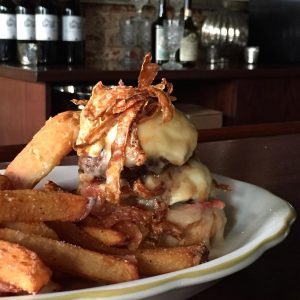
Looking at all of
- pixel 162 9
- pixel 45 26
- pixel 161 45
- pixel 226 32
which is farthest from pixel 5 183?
pixel 226 32

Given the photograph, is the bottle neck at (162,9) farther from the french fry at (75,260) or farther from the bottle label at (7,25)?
the french fry at (75,260)

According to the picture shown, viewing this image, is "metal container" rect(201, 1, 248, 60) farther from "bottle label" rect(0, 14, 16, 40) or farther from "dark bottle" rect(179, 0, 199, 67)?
"bottle label" rect(0, 14, 16, 40)

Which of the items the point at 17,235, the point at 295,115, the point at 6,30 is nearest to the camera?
the point at 17,235

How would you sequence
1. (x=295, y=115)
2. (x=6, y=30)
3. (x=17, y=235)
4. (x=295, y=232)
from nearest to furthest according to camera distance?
(x=17, y=235)
(x=295, y=232)
(x=6, y=30)
(x=295, y=115)

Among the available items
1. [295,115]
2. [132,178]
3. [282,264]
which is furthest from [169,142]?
[295,115]

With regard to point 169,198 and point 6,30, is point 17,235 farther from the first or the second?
point 6,30

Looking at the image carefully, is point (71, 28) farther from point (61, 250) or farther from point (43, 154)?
point (61, 250)
